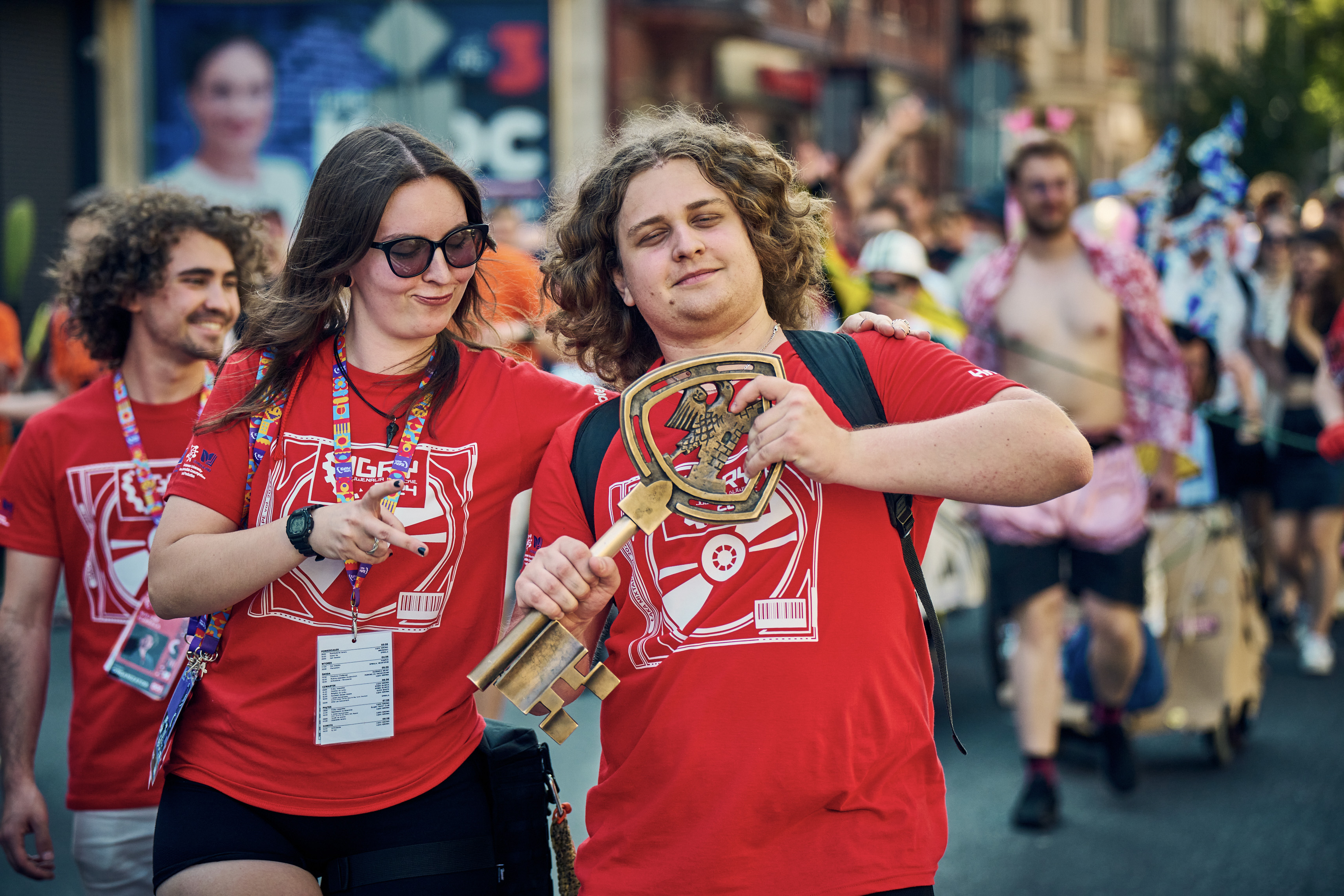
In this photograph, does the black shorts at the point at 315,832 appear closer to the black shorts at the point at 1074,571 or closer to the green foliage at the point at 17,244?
the black shorts at the point at 1074,571

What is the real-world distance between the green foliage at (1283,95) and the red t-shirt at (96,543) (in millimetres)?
21774

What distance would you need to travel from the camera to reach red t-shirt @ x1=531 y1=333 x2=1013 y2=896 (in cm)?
207

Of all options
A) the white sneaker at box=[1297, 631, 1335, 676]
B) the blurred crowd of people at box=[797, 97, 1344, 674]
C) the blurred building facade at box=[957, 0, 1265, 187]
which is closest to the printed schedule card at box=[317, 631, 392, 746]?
the blurred crowd of people at box=[797, 97, 1344, 674]

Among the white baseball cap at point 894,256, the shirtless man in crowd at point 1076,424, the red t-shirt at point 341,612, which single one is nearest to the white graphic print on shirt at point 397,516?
the red t-shirt at point 341,612

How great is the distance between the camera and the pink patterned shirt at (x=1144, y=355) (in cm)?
521

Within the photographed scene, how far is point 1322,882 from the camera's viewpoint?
14.2 ft

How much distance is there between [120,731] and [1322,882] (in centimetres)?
374

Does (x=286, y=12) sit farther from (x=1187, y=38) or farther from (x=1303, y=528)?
(x=1187, y=38)

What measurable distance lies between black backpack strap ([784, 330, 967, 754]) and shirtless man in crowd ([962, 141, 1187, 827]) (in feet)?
9.23

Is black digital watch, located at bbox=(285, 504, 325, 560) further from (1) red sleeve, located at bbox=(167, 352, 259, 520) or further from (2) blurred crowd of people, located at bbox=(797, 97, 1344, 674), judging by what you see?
(2) blurred crowd of people, located at bbox=(797, 97, 1344, 674)

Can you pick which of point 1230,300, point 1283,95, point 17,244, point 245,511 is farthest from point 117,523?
point 1283,95

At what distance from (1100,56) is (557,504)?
38719 mm

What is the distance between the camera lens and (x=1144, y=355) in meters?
5.27

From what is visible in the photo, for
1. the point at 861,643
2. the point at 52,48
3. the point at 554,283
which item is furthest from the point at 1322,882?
the point at 52,48
